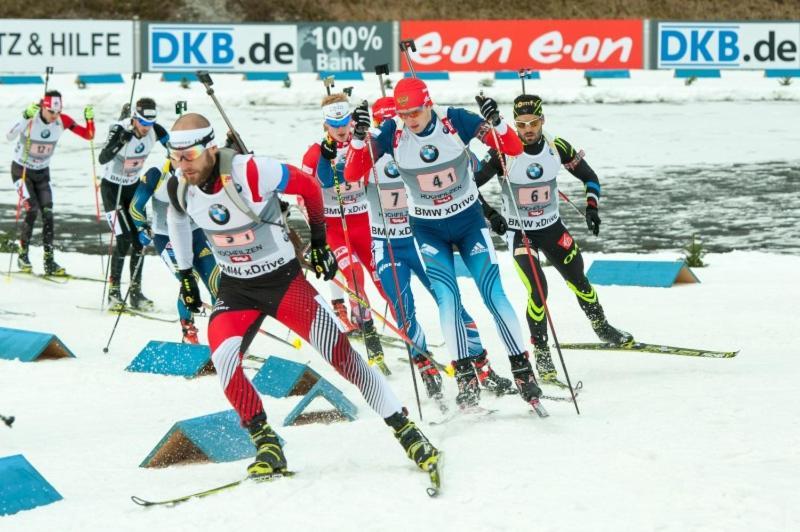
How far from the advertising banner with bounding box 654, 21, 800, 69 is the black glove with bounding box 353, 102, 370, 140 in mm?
24262

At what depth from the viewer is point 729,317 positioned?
1031 cm

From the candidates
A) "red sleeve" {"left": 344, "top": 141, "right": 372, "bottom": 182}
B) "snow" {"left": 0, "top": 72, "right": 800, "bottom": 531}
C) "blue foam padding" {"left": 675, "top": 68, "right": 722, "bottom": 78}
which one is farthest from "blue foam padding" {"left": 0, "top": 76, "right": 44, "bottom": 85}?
"red sleeve" {"left": 344, "top": 141, "right": 372, "bottom": 182}

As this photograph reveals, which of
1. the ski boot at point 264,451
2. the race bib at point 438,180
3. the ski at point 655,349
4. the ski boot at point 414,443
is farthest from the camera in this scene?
the ski at point 655,349

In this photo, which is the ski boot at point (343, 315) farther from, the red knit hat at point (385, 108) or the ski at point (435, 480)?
the ski at point (435, 480)

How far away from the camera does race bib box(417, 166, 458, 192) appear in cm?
758

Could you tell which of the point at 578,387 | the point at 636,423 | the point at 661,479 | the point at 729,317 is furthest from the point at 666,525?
the point at 729,317

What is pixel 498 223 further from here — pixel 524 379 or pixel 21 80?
pixel 21 80

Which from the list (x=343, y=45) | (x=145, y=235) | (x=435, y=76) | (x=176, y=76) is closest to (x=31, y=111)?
(x=145, y=235)

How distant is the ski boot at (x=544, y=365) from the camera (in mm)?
8055

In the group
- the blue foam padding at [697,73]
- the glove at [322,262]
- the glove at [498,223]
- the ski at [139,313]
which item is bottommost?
the ski at [139,313]

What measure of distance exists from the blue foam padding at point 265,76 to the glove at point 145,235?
754 inches

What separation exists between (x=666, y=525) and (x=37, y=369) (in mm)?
5718

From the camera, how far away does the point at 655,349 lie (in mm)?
8609

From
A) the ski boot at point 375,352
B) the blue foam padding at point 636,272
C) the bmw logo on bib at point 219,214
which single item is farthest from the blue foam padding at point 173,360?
the blue foam padding at point 636,272
